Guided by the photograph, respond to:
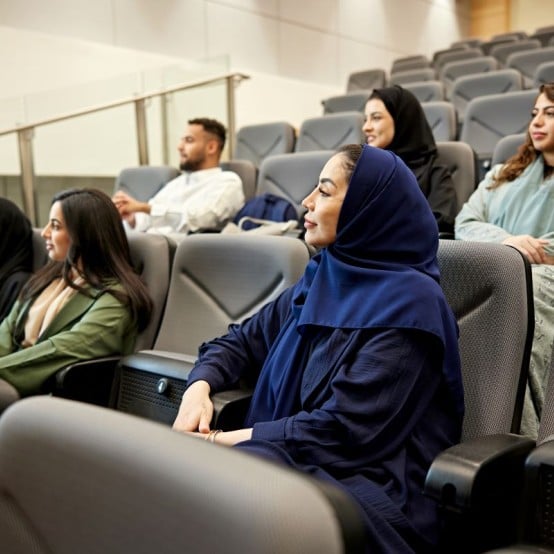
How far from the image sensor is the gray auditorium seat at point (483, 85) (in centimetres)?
419

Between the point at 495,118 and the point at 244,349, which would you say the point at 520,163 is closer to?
the point at 244,349

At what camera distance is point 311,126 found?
11.9 feet

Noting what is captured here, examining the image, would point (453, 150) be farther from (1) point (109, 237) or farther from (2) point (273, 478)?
(2) point (273, 478)

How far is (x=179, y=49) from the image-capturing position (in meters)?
6.14

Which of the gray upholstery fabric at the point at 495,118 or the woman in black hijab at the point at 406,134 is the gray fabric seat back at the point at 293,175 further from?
the gray upholstery fabric at the point at 495,118

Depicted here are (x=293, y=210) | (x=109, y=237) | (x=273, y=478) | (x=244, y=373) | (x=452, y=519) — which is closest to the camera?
(x=273, y=478)

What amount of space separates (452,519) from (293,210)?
5.55 feet

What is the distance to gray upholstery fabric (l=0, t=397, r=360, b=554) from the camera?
377 millimetres

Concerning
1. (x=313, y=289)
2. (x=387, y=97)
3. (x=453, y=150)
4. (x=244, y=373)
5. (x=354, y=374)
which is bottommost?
(x=244, y=373)

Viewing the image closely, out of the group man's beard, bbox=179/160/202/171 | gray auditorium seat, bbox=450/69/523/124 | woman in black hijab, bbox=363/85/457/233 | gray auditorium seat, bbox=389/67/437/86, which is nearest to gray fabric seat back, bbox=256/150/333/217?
woman in black hijab, bbox=363/85/457/233

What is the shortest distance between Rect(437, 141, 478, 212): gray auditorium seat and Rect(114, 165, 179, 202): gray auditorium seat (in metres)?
1.43

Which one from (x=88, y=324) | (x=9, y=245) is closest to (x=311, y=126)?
(x=9, y=245)

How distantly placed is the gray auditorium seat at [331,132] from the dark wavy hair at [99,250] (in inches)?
73.8

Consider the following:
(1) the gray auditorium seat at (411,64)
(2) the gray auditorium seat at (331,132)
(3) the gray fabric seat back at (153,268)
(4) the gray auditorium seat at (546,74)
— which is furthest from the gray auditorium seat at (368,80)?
(3) the gray fabric seat back at (153,268)
